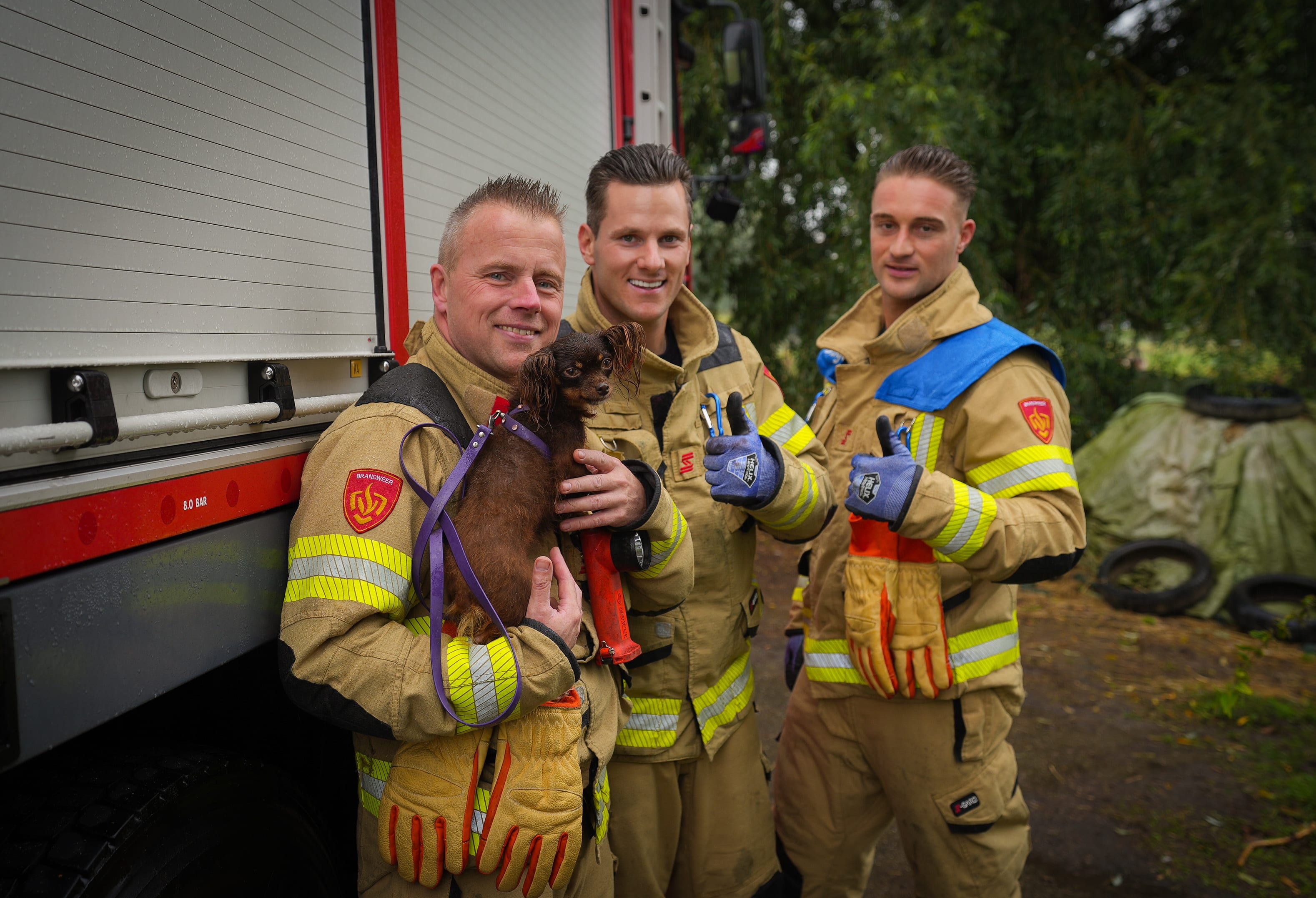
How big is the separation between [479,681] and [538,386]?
0.62 m

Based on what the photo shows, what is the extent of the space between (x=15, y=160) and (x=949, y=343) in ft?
7.77

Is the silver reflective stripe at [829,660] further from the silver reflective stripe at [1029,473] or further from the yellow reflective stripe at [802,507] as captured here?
the silver reflective stripe at [1029,473]

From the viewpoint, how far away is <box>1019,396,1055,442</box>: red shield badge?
2494 mm

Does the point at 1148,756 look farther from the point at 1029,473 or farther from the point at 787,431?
the point at 787,431

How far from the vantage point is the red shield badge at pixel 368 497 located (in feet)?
5.32

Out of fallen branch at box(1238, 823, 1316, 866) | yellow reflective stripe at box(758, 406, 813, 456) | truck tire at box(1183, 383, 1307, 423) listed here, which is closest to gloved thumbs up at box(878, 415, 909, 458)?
yellow reflective stripe at box(758, 406, 813, 456)

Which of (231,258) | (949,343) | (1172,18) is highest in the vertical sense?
(1172,18)

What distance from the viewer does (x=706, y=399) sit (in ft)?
8.50

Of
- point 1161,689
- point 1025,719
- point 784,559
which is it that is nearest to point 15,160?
point 1025,719

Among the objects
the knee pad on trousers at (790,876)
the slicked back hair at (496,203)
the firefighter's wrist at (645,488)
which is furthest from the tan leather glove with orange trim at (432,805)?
the knee pad on trousers at (790,876)

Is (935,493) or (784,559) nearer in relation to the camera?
(935,493)

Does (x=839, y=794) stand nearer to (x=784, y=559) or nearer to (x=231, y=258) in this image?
(x=231, y=258)

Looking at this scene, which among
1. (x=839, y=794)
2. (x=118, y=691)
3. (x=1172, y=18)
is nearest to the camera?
(x=118, y=691)

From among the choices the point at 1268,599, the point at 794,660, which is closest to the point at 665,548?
the point at 794,660
